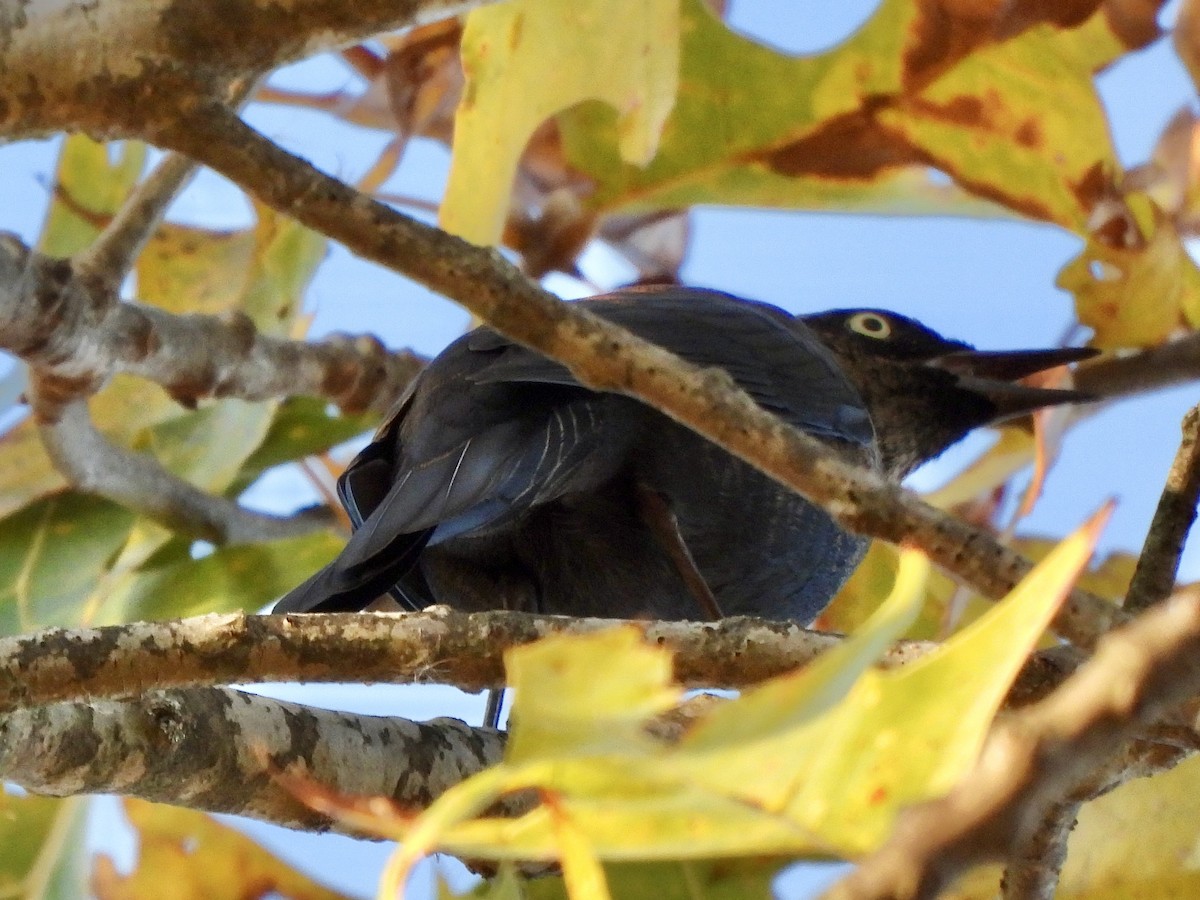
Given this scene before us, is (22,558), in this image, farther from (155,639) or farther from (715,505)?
(155,639)

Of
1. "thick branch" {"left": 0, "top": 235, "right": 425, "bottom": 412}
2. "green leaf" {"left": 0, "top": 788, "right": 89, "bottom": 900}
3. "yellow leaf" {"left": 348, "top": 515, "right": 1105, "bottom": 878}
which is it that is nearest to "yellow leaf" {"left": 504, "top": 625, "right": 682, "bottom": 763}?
"yellow leaf" {"left": 348, "top": 515, "right": 1105, "bottom": 878}

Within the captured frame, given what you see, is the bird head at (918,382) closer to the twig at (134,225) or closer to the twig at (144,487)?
the twig at (144,487)

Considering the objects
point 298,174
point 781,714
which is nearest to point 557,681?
point 781,714

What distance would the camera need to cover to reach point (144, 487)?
6.69ft

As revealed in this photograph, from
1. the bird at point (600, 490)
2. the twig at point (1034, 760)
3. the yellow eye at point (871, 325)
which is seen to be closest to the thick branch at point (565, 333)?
the bird at point (600, 490)

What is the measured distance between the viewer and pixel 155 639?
86 centimetres

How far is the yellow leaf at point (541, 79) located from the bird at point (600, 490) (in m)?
0.16

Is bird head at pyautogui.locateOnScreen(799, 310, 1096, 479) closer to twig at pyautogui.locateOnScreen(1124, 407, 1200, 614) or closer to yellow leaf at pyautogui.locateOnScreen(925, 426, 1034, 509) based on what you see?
yellow leaf at pyautogui.locateOnScreen(925, 426, 1034, 509)

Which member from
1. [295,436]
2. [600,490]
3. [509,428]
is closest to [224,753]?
[509,428]

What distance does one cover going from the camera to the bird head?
2.16 metres

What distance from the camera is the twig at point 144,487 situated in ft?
6.19

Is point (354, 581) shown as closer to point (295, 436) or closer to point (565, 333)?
point (565, 333)

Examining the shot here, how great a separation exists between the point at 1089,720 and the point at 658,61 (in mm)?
1114

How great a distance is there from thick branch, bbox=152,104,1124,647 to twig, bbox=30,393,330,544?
86 cm
